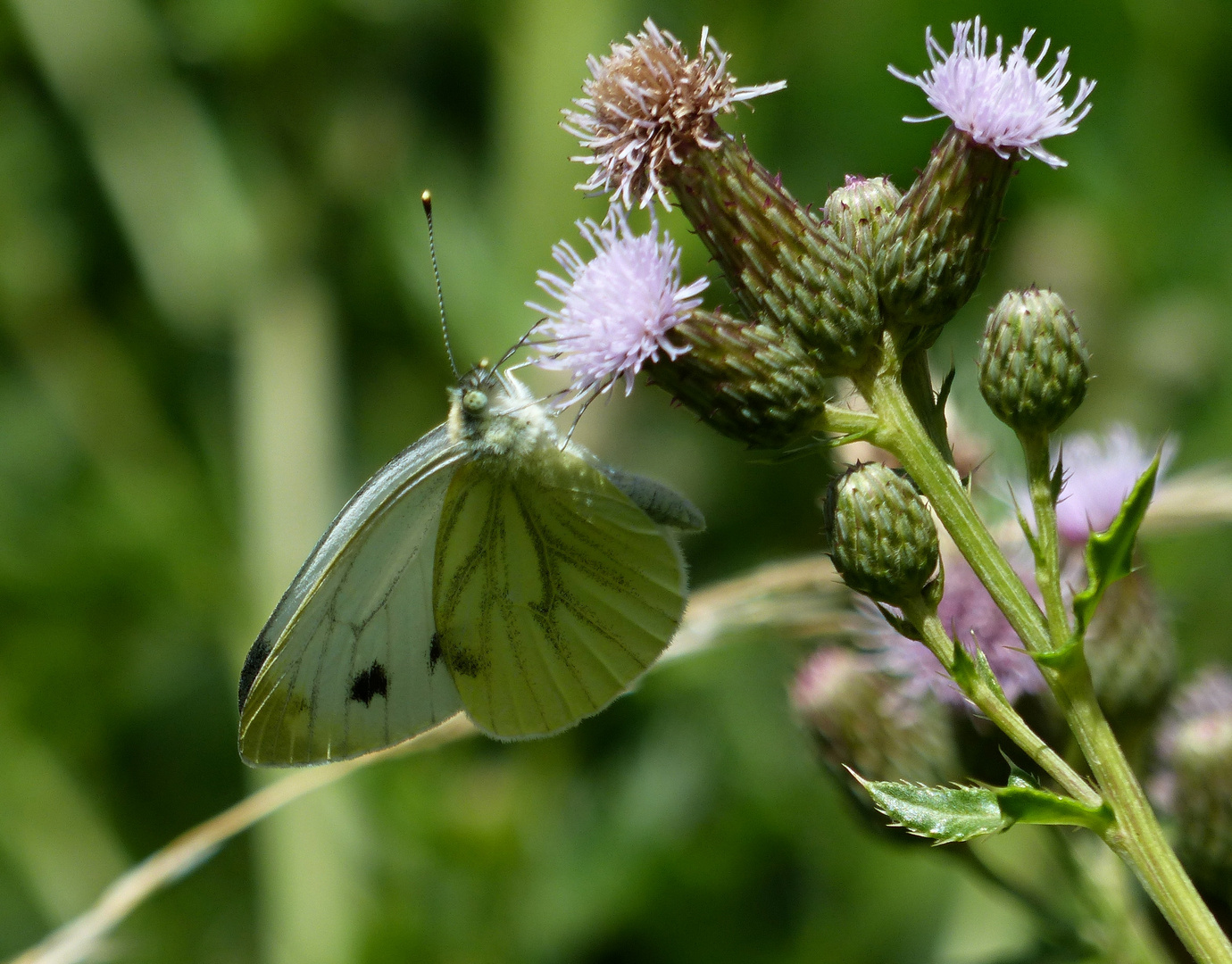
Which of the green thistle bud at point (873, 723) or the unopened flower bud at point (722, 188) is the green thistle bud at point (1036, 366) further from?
the green thistle bud at point (873, 723)

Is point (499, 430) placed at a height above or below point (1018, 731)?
above

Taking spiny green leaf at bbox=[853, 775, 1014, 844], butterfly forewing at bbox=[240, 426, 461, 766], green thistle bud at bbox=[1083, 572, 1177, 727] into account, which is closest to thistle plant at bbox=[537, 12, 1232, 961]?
spiny green leaf at bbox=[853, 775, 1014, 844]

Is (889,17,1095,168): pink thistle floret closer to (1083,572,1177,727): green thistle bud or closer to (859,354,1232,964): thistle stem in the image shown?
(859,354,1232,964): thistle stem

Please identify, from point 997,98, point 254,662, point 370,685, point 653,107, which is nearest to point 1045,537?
point 997,98

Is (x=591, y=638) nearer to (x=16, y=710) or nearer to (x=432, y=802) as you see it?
(x=432, y=802)

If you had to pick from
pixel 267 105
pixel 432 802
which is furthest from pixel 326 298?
pixel 432 802

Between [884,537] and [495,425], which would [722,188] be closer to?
[884,537]
